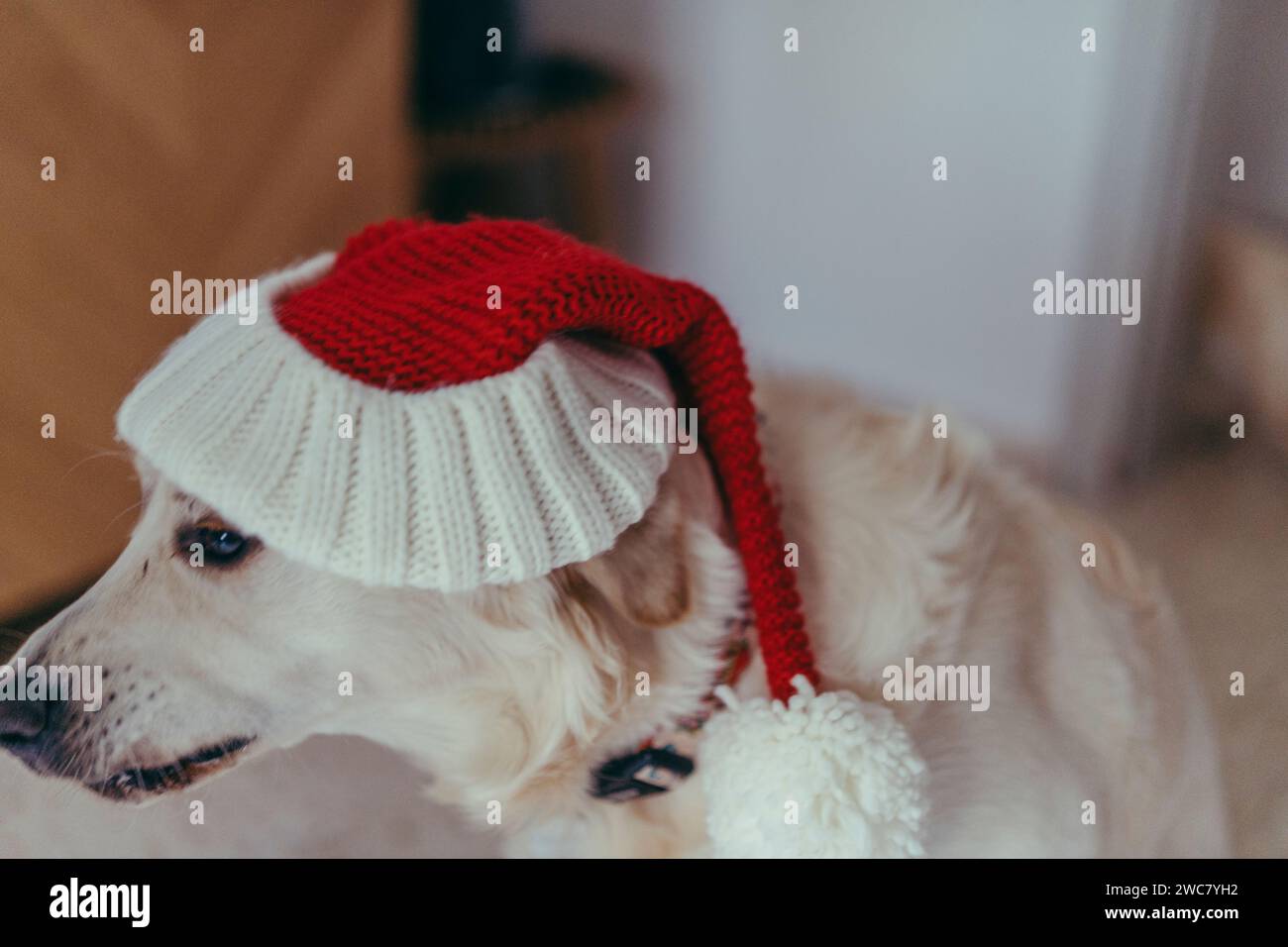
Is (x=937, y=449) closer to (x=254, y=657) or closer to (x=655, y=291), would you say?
(x=655, y=291)

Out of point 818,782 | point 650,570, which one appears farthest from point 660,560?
point 818,782

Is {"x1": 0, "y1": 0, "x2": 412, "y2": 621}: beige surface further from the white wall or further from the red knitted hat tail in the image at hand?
the white wall

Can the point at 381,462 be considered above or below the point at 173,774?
above

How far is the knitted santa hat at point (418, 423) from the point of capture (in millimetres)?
714

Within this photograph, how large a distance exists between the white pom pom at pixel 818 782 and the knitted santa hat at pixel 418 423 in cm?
21

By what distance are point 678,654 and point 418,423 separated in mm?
327

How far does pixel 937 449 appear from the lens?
3.45ft

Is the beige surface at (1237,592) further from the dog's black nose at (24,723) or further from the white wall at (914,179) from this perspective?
the dog's black nose at (24,723)

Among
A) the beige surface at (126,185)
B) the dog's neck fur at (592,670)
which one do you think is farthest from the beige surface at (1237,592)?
the beige surface at (126,185)

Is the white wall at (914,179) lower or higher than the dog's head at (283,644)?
higher

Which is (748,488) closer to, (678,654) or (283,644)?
(678,654)

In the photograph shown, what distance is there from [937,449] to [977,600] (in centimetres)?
15

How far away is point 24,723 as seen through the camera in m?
0.83

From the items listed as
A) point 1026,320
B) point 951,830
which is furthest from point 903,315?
point 951,830
